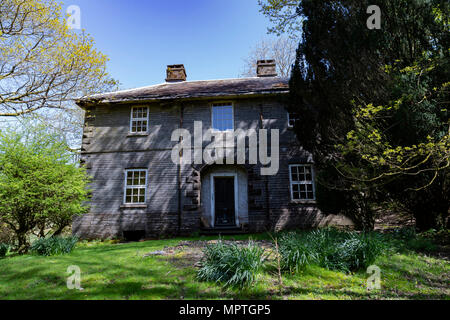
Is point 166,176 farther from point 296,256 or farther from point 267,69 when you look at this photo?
point 267,69

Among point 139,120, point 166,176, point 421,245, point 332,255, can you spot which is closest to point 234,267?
point 332,255

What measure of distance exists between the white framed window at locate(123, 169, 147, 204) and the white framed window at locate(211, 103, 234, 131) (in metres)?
4.48

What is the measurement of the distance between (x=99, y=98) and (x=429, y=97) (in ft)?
45.5

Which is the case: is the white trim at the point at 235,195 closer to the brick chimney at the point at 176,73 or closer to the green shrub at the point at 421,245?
the green shrub at the point at 421,245

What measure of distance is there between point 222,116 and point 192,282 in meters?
9.39

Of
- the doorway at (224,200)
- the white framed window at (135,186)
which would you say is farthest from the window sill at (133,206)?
the doorway at (224,200)

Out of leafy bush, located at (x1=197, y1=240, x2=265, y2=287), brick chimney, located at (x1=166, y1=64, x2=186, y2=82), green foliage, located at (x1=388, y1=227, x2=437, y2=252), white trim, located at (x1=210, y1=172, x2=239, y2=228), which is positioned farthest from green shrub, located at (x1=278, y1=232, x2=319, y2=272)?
brick chimney, located at (x1=166, y1=64, x2=186, y2=82)

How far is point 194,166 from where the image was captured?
11.9m

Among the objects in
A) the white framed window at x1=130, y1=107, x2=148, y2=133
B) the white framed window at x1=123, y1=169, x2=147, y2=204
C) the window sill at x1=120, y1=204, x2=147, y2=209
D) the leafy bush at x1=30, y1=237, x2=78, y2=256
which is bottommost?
the leafy bush at x1=30, y1=237, x2=78, y2=256

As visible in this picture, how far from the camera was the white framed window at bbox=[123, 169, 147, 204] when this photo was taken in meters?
12.0

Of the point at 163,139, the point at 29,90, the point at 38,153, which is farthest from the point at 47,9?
the point at 163,139

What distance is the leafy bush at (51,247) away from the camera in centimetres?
717

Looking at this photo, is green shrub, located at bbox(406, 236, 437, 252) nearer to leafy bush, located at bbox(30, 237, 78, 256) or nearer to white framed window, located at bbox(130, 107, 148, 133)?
leafy bush, located at bbox(30, 237, 78, 256)
